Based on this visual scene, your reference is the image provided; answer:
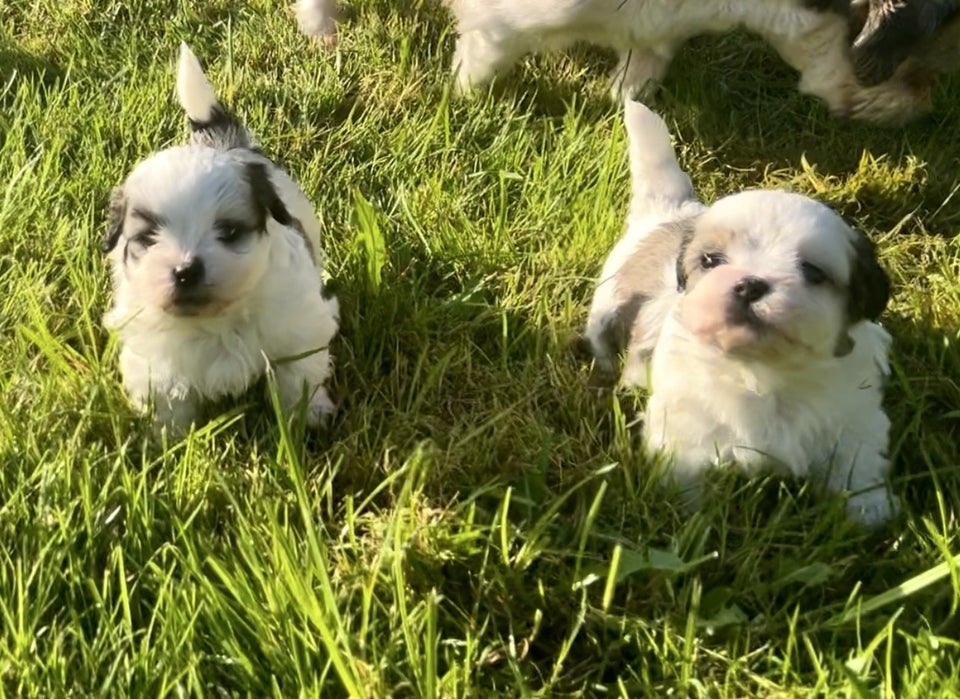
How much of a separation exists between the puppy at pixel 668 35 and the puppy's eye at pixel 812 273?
1.74m

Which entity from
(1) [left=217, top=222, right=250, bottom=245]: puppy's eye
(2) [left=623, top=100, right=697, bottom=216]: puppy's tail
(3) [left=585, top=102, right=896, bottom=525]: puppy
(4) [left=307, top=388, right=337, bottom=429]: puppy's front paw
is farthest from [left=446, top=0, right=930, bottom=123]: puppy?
(1) [left=217, top=222, right=250, bottom=245]: puppy's eye

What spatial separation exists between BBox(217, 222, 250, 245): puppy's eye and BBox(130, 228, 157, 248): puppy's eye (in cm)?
15

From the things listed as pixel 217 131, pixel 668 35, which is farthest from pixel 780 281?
pixel 668 35

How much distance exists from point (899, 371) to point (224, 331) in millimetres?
1766

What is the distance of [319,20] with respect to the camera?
4.06m

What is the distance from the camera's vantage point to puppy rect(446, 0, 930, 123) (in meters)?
3.53

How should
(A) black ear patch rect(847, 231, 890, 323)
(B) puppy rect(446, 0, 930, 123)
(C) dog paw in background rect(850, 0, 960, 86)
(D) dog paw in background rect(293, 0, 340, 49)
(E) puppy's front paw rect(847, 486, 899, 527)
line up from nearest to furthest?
(A) black ear patch rect(847, 231, 890, 323), (E) puppy's front paw rect(847, 486, 899, 527), (C) dog paw in background rect(850, 0, 960, 86), (B) puppy rect(446, 0, 930, 123), (D) dog paw in background rect(293, 0, 340, 49)

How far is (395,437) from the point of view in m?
2.67

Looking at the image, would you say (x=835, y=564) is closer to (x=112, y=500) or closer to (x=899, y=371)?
(x=899, y=371)

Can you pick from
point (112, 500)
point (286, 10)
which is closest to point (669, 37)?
point (286, 10)

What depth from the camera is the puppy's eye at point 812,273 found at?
6.82ft

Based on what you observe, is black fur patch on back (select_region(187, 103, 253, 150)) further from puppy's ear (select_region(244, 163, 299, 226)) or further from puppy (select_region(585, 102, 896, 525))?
puppy (select_region(585, 102, 896, 525))

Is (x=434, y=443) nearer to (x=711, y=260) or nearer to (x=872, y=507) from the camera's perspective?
(x=711, y=260)

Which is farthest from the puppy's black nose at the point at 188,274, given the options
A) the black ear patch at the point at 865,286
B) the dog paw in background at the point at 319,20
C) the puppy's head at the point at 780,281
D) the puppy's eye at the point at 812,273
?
the dog paw in background at the point at 319,20
